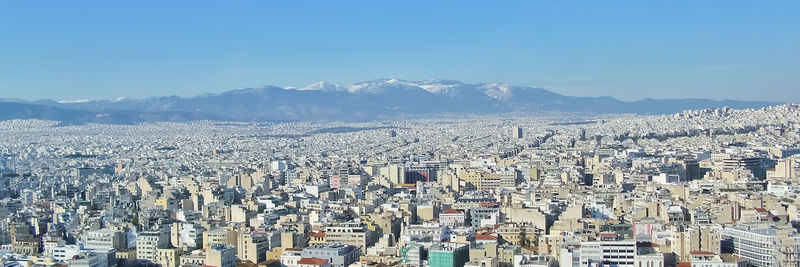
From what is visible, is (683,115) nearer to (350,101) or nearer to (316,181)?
(316,181)

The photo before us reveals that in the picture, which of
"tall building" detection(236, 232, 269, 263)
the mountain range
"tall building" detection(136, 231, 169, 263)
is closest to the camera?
"tall building" detection(236, 232, 269, 263)

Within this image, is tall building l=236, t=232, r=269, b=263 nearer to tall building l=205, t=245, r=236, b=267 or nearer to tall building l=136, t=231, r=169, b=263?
tall building l=205, t=245, r=236, b=267

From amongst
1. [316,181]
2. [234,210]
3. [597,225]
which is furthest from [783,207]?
[316,181]

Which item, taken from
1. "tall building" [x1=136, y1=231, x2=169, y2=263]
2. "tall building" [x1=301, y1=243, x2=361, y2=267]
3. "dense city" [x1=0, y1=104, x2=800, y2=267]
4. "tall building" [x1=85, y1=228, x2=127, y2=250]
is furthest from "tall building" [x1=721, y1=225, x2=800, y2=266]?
"tall building" [x1=85, y1=228, x2=127, y2=250]

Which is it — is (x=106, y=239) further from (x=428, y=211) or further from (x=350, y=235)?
(x=428, y=211)

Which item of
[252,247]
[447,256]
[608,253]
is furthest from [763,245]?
[252,247]

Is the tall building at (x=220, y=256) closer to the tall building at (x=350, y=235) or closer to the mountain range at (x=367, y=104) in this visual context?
the tall building at (x=350, y=235)
